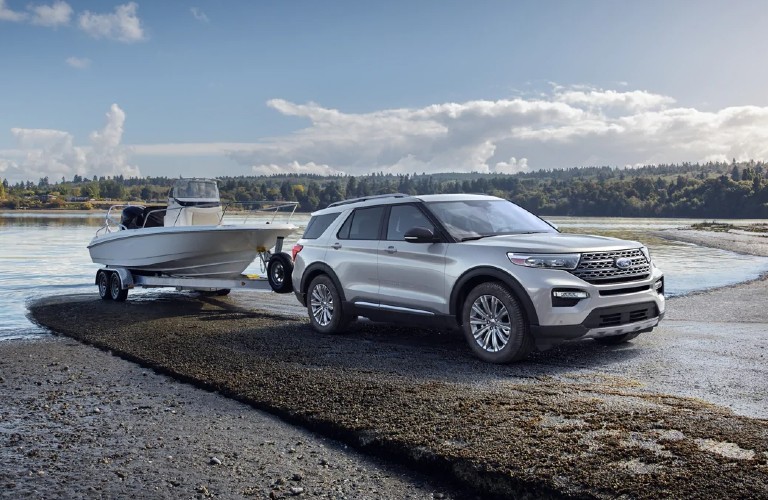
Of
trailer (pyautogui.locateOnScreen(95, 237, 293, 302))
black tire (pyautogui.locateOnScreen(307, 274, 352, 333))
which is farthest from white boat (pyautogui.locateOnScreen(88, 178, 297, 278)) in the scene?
black tire (pyautogui.locateOnScreen(307, 274, 352, 333))

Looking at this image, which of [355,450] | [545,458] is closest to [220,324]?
[355,450]

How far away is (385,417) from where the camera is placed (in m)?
6.25

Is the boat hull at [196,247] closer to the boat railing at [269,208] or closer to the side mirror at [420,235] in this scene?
the boat railing at [269,208]

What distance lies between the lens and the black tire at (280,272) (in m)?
13.5

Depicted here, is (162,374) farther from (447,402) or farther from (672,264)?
(672,264)

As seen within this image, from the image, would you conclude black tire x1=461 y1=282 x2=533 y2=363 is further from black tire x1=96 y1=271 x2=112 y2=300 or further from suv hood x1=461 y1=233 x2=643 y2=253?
black tire x1=96 y1=271 x2=112 y2=300

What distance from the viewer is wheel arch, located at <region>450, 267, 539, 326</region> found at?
8133 mm

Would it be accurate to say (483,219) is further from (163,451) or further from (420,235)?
(163,451)

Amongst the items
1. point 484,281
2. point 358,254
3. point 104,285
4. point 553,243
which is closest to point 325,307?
point 358,254

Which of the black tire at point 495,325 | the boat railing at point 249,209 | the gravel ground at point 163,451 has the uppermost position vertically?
the boat railing at point 249,209

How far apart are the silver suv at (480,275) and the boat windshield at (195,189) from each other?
7479 millimetres

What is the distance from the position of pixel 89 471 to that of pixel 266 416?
174cm

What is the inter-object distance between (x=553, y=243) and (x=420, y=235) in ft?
A: 5.20

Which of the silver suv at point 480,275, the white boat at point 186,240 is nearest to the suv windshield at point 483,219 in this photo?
the silver suv at point 480,275
